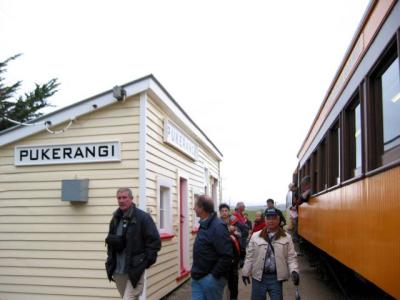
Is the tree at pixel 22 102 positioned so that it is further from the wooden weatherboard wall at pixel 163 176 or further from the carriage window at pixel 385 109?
the carriage window at pixel 385 109

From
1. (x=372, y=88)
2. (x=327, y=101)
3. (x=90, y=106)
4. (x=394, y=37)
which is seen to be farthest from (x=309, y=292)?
(x=394, y=37)

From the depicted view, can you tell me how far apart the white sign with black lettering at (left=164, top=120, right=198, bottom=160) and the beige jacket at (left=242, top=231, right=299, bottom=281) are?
3690 millimetres

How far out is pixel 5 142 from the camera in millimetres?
7863

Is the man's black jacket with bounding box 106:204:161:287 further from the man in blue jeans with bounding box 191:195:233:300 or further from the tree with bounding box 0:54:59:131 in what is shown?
the tree with bounding box 0:54:59:131

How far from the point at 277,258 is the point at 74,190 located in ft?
11.5

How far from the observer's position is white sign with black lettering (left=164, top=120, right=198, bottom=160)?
8.56 metres

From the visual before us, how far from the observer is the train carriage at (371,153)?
3.38m

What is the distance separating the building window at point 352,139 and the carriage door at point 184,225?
5.09 metres

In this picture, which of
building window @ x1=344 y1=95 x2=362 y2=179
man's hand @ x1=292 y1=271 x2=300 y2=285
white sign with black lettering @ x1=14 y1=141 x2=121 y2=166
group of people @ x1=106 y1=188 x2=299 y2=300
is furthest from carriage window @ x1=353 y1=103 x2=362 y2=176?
white sign with black lettering @ x1=14 y1=141 x2=121 y2=166

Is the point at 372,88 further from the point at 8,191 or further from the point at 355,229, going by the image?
the point at 8,191

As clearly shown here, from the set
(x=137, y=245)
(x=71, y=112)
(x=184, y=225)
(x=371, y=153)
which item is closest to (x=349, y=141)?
(x=371, y=153)

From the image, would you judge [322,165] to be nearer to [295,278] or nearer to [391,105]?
[295,278]

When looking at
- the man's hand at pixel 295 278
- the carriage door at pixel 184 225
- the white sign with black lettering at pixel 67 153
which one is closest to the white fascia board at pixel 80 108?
the white sign with black lettering at pixel 67 153

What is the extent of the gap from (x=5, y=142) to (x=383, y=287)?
6240 mm
